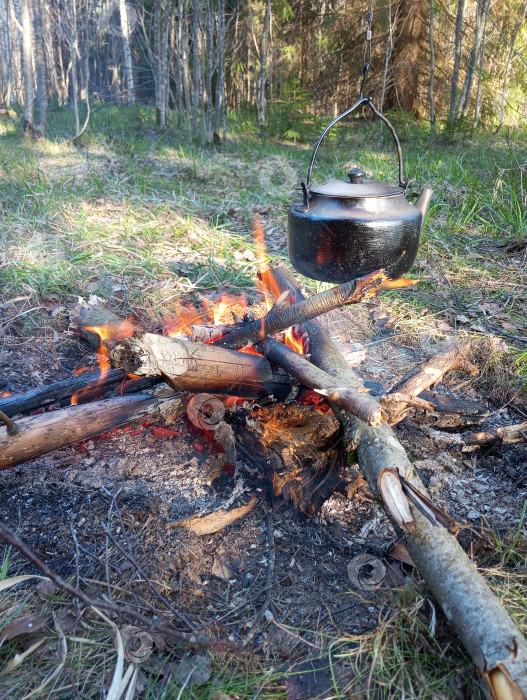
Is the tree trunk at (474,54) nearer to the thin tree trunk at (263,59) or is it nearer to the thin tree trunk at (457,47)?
the thin tree trunk at (457,47)

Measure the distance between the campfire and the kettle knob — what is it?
57 cm

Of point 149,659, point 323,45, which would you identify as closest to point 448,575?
point 149,659

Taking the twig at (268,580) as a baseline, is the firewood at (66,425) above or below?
above

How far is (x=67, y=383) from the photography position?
251cm

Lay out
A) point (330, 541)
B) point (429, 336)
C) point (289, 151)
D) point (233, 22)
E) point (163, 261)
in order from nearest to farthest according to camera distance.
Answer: point (330, 541)
point (429, 336)
point (163, 261)
point (289, 151)
point (233, 22)

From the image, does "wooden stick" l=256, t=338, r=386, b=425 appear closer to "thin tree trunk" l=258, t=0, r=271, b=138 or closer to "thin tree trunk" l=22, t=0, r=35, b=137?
"thin tree trunk" l=22, t=0, r=35, b=137

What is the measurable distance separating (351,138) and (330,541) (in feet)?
27.6

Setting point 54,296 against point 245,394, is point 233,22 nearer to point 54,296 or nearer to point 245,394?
point 54,296

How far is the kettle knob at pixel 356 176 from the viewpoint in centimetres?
254

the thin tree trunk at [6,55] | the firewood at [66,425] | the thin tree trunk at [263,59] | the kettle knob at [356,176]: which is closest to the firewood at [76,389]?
the firewood at [66,425]

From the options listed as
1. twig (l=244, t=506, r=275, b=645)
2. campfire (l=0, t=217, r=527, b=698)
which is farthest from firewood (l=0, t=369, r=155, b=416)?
twig (l=244, t=506, r=275, b=645)

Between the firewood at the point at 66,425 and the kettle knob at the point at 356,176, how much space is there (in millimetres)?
1480

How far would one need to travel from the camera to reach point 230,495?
90.2 inches

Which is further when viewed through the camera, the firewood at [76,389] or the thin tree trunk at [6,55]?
the thin tree trunk at [6,55]
